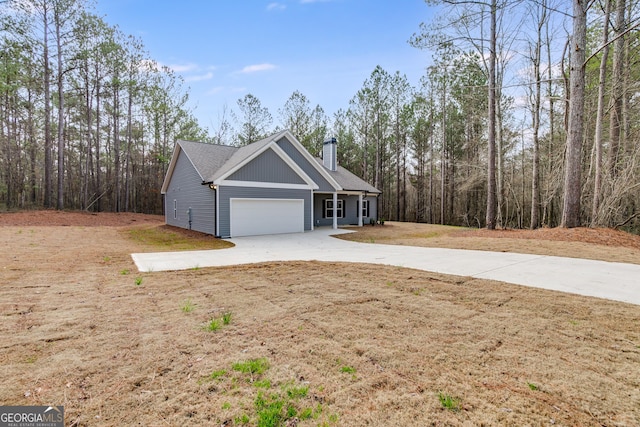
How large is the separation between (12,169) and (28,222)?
11968 millimetres

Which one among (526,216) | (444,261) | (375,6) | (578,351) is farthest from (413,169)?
(578,351)

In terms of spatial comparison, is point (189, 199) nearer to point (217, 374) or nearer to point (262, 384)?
point (217, 374)

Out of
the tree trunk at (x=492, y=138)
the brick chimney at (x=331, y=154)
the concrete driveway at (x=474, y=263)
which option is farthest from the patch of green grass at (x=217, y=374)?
the brick chimney at (x=331, y=154)

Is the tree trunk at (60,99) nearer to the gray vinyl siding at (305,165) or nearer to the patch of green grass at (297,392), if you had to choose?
the gray vinyl siding at (305,165)

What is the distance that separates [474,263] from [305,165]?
11244 mm

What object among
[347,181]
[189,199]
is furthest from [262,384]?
[347,181]

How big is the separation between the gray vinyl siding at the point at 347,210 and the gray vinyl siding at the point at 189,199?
6.56 metres

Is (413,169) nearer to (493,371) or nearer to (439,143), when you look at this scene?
(439,143)

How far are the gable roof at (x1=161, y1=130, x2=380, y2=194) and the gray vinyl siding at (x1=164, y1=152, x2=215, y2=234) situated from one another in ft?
1.40

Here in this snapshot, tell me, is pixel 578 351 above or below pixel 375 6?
below

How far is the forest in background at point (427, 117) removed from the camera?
11.6 meters

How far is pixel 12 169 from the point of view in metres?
22.9

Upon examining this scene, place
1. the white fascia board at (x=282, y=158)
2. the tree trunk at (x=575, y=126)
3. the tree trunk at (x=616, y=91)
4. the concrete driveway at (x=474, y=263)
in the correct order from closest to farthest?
the concrete driveway at (x=474, y=263) < the tree trunk at (x=575, y=126) < the tree trunk at (x=616, y=91) < the white fascia board at (x=282, y=158)

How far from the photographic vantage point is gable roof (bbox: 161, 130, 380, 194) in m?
13.0
